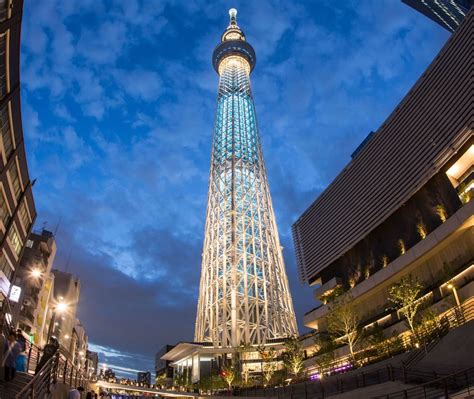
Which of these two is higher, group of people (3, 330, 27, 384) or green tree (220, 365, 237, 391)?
green tree (220, 365, 237, 391)

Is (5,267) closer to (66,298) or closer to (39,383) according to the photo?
(39,383)

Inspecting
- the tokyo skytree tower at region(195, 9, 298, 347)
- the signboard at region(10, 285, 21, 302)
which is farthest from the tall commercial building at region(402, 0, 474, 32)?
the signboard at region(10, 285, 21, 302)

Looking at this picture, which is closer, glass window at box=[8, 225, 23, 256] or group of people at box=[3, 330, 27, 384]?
group of people at box=[3, 330, 27, 384]

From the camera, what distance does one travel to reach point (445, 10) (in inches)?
4914

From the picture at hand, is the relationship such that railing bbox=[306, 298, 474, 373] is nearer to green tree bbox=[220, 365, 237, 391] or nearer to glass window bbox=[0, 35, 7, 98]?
green tree bbox=[220, 365, 237, 391]

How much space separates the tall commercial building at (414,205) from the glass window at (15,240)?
40.9 m

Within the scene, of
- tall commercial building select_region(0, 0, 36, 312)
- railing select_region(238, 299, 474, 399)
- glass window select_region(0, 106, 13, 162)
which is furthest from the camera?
glass window select_region(0, 106, 13, 162)

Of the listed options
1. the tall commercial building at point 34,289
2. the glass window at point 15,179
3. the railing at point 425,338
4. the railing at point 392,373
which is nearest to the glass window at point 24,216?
the glass window at point 15,179

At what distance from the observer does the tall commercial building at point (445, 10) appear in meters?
113

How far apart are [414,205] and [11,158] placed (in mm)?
44373

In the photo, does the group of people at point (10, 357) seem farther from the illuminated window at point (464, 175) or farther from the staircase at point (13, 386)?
the illuminated window at point (464, 175)

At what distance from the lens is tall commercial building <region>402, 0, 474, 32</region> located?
113438 mm

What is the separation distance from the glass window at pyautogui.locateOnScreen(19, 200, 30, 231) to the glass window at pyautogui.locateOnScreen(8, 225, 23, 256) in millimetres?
1611

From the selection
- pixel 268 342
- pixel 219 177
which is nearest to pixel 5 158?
pixel 268 342
